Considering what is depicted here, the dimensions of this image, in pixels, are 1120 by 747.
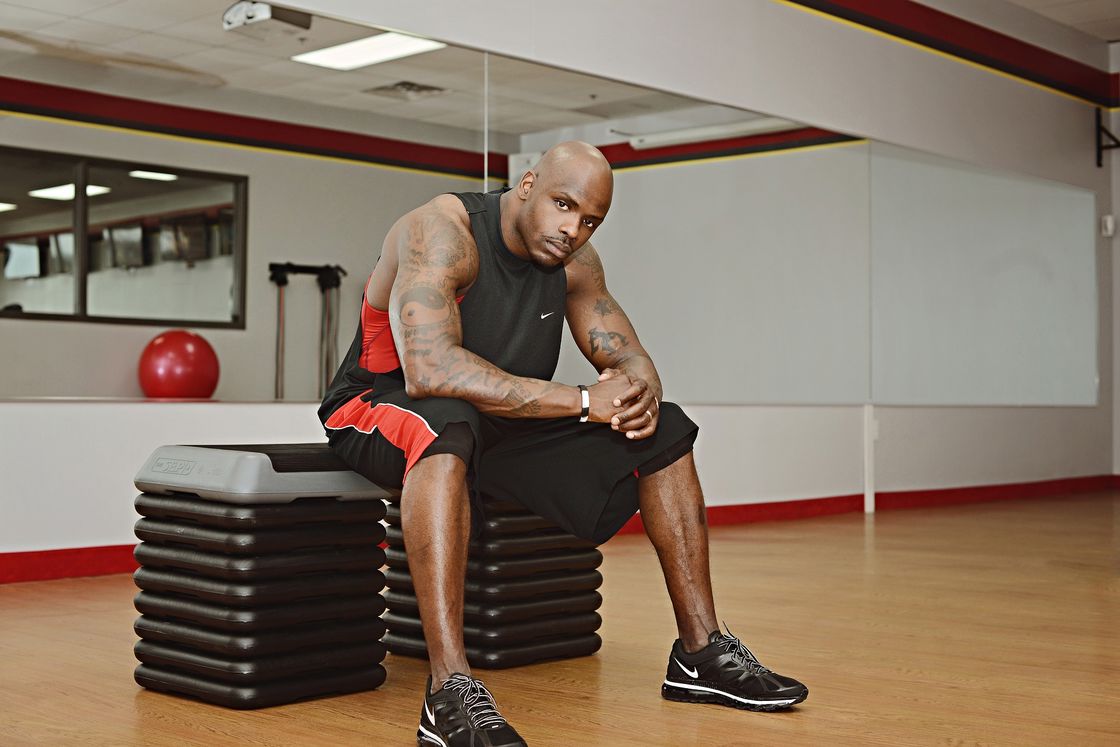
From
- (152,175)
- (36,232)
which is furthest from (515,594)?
(152,175)

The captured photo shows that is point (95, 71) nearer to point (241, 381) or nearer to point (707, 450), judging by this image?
point (241, 381)

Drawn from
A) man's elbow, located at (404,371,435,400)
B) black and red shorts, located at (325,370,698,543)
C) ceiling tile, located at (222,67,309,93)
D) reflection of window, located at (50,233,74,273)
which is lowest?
black and red shorts, located at (325,370,698,543)

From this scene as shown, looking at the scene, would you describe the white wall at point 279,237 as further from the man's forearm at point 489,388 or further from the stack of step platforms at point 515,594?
the man's forearm at point 489,388

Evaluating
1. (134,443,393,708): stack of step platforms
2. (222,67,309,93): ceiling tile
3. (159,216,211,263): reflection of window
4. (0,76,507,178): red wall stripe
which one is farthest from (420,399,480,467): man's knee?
(159,216,211,263): reflection of window

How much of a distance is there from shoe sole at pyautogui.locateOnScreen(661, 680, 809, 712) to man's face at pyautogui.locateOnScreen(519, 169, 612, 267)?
867 mm

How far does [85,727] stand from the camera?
7.30 ft

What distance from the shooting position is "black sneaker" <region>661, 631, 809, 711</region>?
2383 millimetres

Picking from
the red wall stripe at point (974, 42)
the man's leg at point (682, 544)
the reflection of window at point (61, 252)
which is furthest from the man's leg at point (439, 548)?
the red wall stripe at point (974, 42)

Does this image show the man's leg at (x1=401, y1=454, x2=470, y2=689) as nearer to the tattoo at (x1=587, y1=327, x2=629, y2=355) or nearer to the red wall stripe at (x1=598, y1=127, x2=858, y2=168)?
the tattoo at (x1=587, y1=327, x2=629, y2=355)

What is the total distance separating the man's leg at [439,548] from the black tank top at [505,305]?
1.19ft

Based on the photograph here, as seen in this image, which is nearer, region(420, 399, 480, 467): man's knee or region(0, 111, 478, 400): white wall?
region(420, 399, 480, 467): man's knee

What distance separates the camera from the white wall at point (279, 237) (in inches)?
195

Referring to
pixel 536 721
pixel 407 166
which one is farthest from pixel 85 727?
pixel 407 166

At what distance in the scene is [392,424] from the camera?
2355 mm
